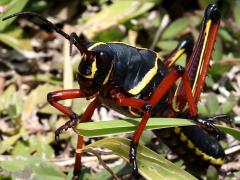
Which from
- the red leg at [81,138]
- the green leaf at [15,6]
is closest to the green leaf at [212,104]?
the red leg at [81,138]

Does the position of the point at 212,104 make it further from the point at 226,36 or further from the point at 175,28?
the point at 175,28

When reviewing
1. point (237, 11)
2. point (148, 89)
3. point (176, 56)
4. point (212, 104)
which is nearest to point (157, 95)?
point (148, 89)

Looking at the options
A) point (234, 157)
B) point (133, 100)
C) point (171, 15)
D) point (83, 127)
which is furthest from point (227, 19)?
point (83, 127)

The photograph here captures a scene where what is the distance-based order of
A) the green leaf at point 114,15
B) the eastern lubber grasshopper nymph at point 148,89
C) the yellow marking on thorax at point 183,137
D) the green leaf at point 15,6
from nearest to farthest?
the eastern lubber grasshopper nymph at point 148,89, the yellow marking on thorax at point 183,137, the green leaf at point 15,6, the green leaf at point 114,15

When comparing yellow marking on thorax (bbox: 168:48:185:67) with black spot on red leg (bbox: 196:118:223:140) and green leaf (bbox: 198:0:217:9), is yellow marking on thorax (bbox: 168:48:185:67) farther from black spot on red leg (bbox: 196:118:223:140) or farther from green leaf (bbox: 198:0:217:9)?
green leaf (bbox: 198:0:217:9)

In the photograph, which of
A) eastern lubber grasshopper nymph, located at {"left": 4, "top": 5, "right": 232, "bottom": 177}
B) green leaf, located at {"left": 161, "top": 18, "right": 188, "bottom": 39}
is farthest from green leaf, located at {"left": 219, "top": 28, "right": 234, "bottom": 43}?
eastern lubber grasshopper nymph, located at {"left": 4, "top": 5, "right": 232, "bottom": 177}

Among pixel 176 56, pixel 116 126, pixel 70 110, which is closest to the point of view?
pixel 116 126

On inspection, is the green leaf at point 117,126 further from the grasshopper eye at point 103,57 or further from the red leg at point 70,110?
the grasshopper eye at point 103,57

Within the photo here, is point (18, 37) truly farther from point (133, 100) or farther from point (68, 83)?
point (133, 100)
